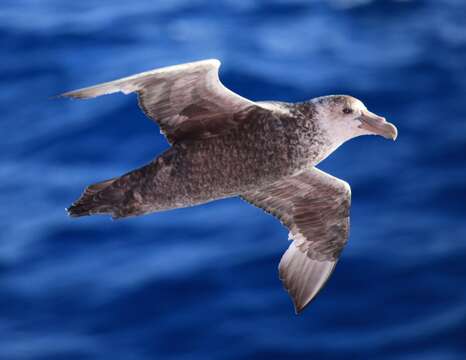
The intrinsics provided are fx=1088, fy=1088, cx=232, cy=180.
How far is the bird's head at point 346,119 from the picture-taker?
22.7ft

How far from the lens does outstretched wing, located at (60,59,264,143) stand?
6.47 meters

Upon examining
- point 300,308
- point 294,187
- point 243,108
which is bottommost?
point 300,308

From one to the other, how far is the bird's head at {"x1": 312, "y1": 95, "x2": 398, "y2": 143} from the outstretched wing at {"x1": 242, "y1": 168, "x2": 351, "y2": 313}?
810mm

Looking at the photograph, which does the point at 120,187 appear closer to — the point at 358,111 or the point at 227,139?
the point at 227,139

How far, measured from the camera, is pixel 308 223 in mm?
8156

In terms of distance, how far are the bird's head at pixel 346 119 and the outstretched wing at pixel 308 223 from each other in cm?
81

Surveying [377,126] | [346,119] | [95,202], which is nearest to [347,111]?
[346,119]

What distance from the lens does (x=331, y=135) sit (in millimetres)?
6914

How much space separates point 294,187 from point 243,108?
4.30 feet

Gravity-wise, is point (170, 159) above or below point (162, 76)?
below

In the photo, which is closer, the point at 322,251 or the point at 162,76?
the point at 162,76

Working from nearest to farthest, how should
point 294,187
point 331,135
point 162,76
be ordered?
point 162,76 < point 331,135 < point 294,187

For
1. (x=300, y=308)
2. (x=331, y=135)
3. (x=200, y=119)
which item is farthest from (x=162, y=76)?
(x=300, y=308)

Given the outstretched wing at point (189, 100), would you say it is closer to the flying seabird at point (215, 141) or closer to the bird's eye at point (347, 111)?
the flying seabird at point (215, 141)
